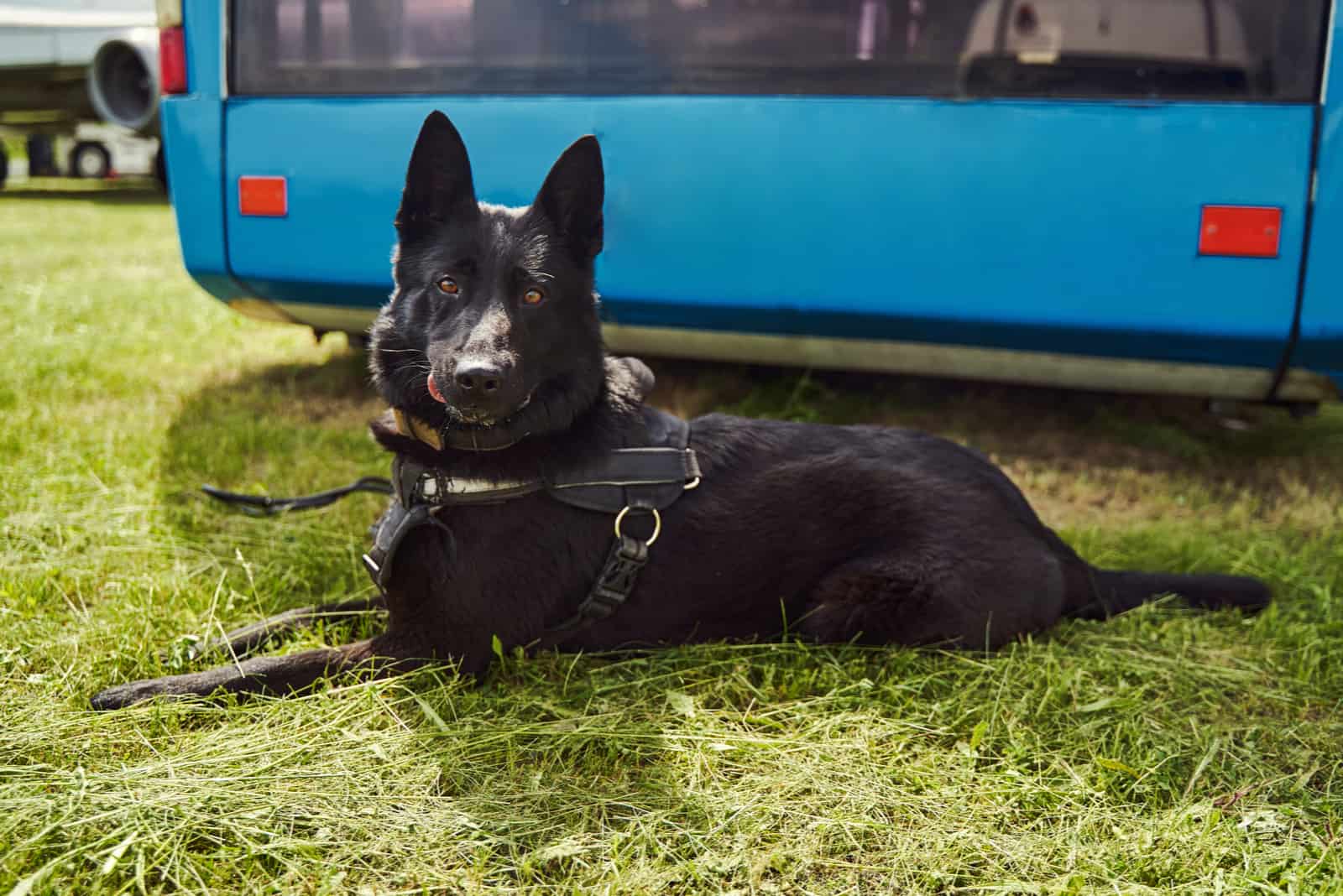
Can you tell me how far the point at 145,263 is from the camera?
7516 mm

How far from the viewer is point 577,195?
2.02m

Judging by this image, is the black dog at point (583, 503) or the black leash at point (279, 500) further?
the black leash at point (279, 500)

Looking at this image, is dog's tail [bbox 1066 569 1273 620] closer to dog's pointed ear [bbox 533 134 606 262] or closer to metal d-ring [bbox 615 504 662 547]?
metal d-ring [bbox 615 504 662 547]

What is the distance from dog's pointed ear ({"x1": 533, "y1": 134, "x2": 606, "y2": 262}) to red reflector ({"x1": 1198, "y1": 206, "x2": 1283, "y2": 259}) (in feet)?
6.22

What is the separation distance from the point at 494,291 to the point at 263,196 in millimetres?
1968

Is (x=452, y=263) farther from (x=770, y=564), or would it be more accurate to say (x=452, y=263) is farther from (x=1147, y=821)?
(x=1147, y=821)

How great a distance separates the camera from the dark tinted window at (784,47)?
287cm

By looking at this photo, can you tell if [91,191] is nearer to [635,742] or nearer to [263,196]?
[263,196]

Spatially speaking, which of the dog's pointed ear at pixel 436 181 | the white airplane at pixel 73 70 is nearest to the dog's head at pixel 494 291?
the dog's pointed ear at pixel 436 181

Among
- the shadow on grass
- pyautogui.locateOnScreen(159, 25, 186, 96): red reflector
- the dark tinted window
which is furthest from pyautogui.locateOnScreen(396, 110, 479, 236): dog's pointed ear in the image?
the shadow on grass

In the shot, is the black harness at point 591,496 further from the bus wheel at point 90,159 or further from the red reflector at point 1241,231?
the bus wheel at point 90,159

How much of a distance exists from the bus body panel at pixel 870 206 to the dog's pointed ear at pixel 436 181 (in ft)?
4.27

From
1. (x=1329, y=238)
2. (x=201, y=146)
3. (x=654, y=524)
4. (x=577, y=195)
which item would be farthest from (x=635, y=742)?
(x=201, y=146)

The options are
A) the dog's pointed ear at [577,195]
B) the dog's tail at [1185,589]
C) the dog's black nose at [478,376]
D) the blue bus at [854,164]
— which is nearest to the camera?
the dog's black nose at [478,376]
